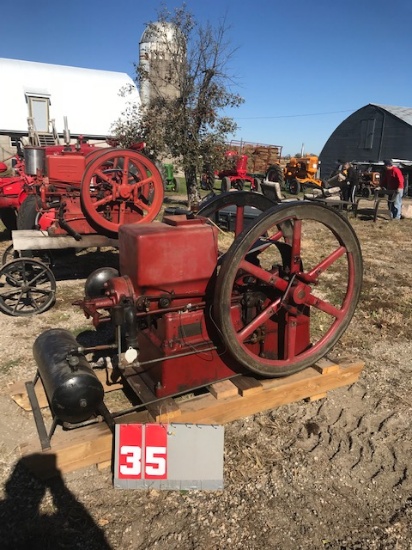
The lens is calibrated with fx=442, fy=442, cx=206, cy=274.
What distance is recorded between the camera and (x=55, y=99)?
25.7 meters

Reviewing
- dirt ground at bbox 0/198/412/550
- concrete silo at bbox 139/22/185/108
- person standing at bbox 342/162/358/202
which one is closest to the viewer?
dirt ground at bbox 0/198/412/550

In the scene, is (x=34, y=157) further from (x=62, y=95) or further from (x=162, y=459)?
(x=62, y=95)

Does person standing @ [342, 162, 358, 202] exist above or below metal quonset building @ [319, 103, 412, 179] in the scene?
below

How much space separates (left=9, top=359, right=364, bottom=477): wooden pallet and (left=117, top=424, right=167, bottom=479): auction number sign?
13 cm

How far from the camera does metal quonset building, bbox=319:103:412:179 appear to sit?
79.9 ft

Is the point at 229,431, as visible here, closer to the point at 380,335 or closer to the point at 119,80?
the point at 380,335

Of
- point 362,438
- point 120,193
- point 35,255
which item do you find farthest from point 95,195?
point 362,438

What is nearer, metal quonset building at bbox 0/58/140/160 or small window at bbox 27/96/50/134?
small window at bbox 27/96/50/134

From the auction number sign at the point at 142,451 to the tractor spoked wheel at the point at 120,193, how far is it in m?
3.20

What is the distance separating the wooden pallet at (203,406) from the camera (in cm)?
227

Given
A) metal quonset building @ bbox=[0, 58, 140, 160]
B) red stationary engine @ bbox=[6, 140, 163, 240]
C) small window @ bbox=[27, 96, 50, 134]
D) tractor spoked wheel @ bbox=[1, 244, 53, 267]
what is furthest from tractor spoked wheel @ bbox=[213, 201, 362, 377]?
small window @ bbox=[27, 96, 50, 134]

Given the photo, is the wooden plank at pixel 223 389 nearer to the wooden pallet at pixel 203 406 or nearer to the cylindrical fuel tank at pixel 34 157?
the wooden pallet at pixel 203 406

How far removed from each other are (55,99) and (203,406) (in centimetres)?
2699

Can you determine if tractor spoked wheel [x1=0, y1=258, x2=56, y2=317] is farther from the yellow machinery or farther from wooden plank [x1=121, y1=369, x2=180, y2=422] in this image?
the yellow machinery
